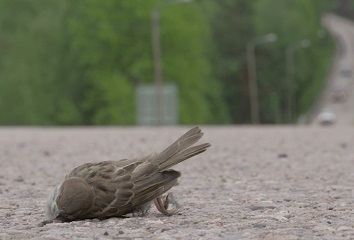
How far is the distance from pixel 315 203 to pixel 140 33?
5862cm

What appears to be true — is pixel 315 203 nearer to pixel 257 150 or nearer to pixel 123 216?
pixel 123 216

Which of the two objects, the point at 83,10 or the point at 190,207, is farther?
the point at 83,10

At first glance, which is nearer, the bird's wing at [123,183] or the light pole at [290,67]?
the bird's wing at [123,183]

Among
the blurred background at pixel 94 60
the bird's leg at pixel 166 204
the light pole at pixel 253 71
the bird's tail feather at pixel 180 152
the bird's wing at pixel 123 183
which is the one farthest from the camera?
the light pole at pixel 253 71

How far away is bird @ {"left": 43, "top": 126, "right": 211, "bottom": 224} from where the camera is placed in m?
5.72

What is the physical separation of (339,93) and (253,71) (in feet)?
103

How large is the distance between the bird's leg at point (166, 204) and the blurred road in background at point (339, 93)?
70890 mm

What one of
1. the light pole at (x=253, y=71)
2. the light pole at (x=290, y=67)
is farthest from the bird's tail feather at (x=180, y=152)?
the light pole at (x=290, y=67)

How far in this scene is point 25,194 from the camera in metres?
8.57

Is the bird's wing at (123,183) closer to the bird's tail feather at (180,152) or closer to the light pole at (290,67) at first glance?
the bird's tail feather at (180,152)

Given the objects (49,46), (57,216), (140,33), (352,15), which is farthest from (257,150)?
(352,15)

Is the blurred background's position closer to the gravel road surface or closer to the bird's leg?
the gravel road surface

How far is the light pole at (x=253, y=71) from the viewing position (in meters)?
75.7

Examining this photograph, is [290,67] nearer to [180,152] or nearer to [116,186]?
[180,152]
